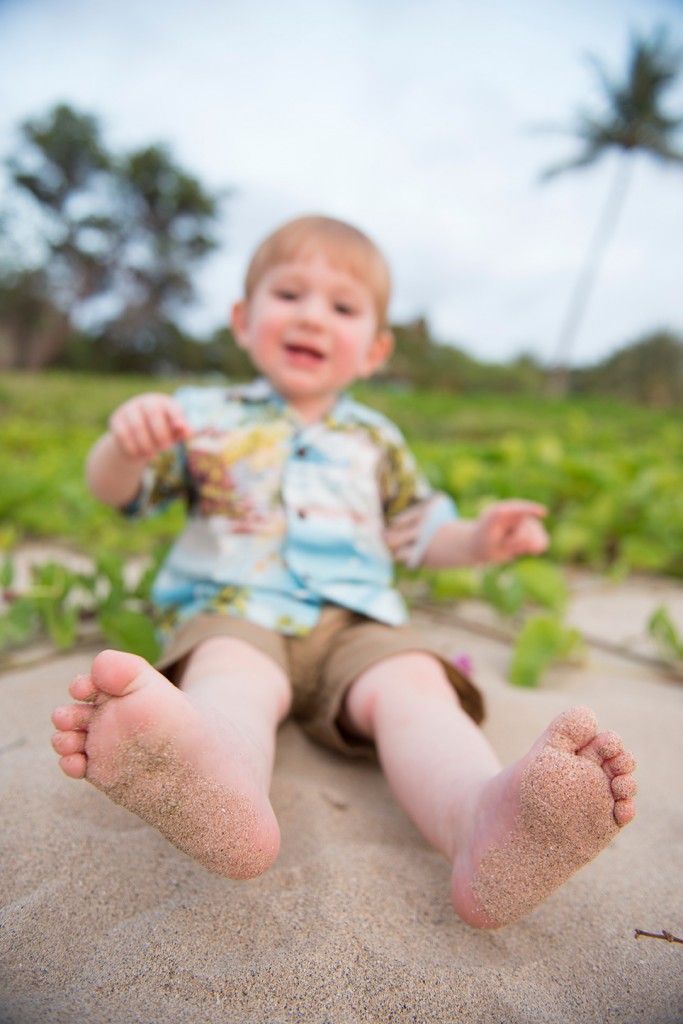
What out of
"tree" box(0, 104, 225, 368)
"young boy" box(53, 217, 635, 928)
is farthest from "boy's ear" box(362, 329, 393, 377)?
"tree" box(0, 104, 225, 368)

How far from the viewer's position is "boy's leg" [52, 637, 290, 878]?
77 cm

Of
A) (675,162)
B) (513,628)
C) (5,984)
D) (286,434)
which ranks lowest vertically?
(5,984)

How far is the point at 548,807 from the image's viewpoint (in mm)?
760

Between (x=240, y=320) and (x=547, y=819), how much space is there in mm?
1293

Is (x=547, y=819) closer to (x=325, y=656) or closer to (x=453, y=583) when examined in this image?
(x=325, y=656)

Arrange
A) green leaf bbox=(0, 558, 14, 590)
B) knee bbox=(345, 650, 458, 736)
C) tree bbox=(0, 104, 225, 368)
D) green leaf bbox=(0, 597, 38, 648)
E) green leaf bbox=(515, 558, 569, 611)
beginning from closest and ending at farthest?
knee bbox=(345, 650, 458, 736) → green leaf bbox=(0, 597, 38, 648) → green leaf bbox=(0, 558, 14, 590) → green leaf bbox=(515, 558, 569, 611) → tree bbox=(0, 104, 225, 368)

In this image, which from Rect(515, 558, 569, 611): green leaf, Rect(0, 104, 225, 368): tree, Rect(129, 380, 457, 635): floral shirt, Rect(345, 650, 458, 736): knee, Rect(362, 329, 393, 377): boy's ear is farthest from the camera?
Rect(0, 104, 225, 368): tree

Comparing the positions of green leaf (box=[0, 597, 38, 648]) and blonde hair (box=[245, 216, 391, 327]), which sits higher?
blonde hair (box=[245, 216, 391, 327])

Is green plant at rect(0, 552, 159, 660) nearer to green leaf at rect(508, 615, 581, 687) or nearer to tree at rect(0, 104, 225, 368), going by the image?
green leaf at rect(508, 615, 581, 687)

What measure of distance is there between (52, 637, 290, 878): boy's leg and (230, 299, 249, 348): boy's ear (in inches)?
42.3

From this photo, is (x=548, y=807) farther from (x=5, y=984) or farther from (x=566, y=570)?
(x=566, y=570)

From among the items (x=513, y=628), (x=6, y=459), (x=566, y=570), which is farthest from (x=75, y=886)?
(x=6, y=459)

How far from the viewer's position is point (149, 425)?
1297 mm

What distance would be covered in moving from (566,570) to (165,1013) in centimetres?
226
